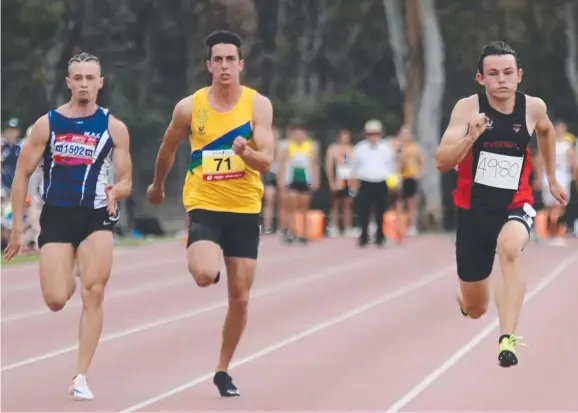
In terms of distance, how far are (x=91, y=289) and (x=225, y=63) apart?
1535 millimetres

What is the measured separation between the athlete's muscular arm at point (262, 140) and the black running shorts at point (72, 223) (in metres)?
1.09

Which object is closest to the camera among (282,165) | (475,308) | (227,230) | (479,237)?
(227,230)

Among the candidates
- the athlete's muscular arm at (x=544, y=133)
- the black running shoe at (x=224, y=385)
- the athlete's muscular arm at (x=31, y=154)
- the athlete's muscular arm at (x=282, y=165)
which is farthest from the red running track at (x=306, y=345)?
the athlete's muscular arm at (x=282, y=165)

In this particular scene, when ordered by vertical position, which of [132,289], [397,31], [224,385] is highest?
[397,31]

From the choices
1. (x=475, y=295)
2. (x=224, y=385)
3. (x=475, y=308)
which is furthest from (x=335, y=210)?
(x=224, y=385)

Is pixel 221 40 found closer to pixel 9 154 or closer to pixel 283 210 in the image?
pixel 9 154

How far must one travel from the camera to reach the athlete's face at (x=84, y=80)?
948 cm

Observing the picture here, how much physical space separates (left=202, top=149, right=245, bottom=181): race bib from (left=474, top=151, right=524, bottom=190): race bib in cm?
136

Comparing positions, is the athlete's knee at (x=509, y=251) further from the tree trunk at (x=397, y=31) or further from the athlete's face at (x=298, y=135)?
the tree trunk at (x=397, y=31)

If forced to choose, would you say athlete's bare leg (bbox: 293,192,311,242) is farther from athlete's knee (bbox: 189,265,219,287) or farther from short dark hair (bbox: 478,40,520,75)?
athlete's knee (bbox: 189,265,219,287)

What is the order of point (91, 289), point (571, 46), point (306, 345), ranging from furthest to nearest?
point (571, 46) → point (306, 345) → point (91, 289)

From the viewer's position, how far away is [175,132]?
9406 mm

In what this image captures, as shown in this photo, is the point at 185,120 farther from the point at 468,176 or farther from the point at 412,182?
the point at 412,182

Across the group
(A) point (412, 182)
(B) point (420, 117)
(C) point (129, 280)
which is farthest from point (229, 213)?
(B) point (420, 117)
